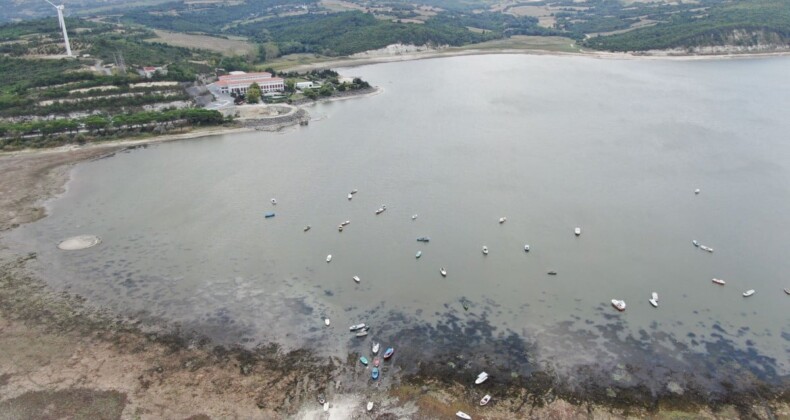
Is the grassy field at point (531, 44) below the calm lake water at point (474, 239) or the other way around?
the other way around

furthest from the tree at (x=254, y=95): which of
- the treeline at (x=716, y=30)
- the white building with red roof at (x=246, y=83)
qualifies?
the treeline at (x=716, y=30)

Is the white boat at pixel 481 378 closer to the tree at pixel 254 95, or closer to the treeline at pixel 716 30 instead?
the tree at pixel 254 95

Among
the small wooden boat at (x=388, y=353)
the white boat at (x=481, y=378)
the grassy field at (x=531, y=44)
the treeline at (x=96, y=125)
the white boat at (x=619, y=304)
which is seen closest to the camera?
the white boat at (x=481, y=378)

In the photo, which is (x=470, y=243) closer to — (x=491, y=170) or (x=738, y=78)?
A: (x=491, y=170)

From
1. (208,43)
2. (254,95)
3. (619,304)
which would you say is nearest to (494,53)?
(208,43)

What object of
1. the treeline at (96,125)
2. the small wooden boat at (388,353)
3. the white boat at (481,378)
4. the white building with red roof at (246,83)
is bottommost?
the white boat at (481,378)

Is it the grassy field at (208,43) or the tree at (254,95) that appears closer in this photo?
the tree at (254,95)

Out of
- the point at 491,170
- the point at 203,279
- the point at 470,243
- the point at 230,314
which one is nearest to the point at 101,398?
the point at 230,314

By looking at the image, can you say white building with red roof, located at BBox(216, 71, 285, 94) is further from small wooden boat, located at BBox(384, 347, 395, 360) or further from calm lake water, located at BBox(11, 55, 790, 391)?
small wooden boat, located at BBox(384, 347, 395, 360)
